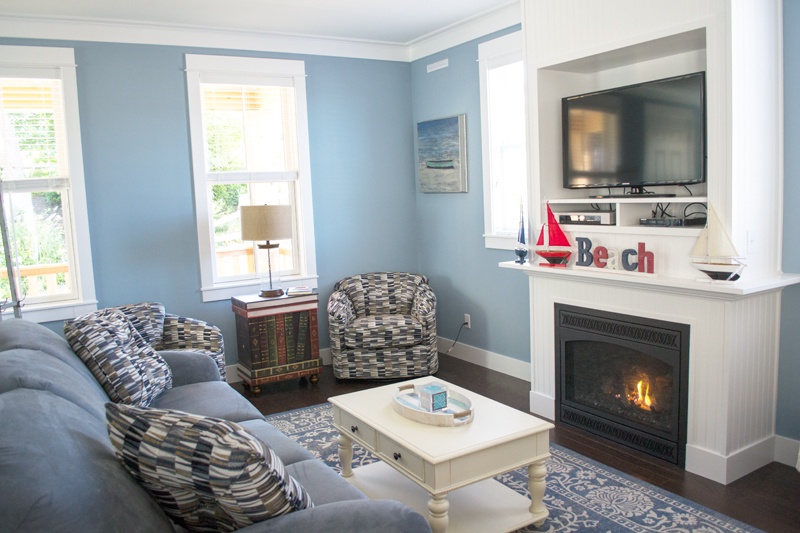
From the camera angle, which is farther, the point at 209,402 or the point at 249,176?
the point at 249,176

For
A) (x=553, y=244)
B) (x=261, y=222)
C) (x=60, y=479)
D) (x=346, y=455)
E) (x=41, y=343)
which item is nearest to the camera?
(x=60, y=479)

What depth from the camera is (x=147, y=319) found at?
158 inches

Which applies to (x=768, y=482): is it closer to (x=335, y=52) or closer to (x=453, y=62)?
(x=453, y=62)

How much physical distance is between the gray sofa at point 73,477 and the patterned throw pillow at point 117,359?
0.38 meters

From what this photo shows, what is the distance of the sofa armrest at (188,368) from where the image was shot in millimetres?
3457

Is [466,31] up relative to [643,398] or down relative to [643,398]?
up

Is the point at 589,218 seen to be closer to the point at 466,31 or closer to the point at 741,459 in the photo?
the point at 741,459

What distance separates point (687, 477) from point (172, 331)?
9.93 ft

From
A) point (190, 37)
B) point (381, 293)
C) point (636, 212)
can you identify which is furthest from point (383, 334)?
point (190, 37)

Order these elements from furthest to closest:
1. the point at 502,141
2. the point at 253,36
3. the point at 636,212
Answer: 1. the point at 253,36
2. the point at 502,141
3. the point at 636,212

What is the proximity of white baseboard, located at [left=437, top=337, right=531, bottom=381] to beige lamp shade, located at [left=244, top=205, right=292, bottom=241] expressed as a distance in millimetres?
1850

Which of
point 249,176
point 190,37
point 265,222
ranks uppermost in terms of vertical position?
point 190,37

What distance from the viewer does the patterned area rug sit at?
9.10ft

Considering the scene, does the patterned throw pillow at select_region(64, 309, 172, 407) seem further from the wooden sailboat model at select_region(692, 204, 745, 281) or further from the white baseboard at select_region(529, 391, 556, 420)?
the wooden sailboat model at select_region(692, 204, 745, 281)
